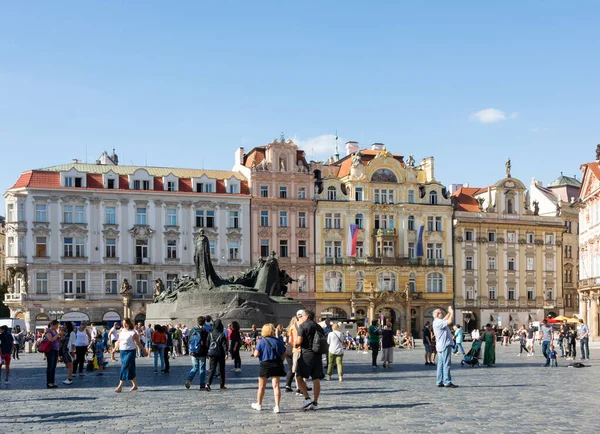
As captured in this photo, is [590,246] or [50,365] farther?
[590,246]

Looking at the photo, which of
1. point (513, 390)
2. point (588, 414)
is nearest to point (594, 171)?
point (513, 390)

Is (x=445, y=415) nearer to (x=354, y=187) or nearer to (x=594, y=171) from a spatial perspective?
(x=594, y=171)

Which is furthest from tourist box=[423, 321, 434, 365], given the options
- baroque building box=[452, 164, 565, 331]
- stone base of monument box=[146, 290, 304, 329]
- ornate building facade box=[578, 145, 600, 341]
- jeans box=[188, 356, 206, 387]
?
baroque building box=[452, 164, 565, 331]

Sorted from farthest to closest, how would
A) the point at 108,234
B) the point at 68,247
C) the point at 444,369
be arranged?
the point at 108,234 → the point at 68,247 → the point at 444,369

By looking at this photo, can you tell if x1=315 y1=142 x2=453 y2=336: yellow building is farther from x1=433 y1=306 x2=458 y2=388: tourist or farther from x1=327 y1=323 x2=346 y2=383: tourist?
x1=433 y1=306 x2=458 y2=388: tourist

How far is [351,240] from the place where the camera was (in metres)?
75.6

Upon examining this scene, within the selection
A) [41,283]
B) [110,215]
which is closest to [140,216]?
[110,215]

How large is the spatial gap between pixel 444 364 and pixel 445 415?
17.0 ft

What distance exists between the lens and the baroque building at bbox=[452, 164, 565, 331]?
79.4 m

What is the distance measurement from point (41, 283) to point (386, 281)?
27.9 meters

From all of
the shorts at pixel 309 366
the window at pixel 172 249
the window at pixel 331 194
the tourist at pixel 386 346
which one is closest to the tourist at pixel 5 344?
the shorts at pixel 309 366

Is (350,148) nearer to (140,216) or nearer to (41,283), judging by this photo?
(140,216)

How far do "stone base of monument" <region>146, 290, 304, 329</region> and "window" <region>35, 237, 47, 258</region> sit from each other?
3496 centimetres

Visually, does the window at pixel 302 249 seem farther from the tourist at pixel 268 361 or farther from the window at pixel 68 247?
the tourist at pixel 268 361
